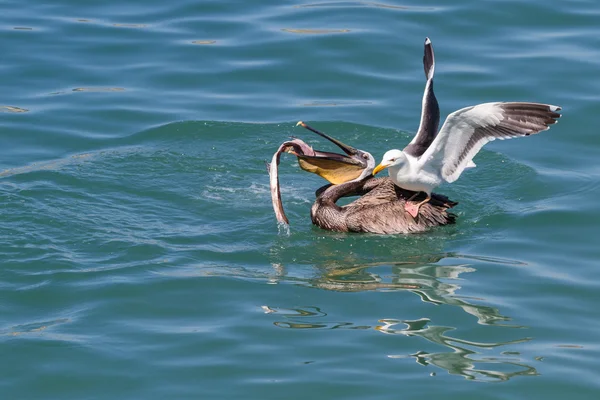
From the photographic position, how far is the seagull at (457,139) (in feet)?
31.4

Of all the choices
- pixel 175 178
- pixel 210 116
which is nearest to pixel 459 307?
pixel 175 178

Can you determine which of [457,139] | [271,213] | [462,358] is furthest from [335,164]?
[462,358]

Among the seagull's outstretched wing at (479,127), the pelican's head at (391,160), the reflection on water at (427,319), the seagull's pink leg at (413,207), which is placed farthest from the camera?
the seagull's pink leg at (413,207)

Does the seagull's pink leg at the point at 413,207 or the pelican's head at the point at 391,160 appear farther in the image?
the seagull's pink leg at the point at 413,207

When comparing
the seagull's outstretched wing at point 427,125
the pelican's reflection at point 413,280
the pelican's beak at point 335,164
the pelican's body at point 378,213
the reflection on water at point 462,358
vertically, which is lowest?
the reflection on water at point 462,358

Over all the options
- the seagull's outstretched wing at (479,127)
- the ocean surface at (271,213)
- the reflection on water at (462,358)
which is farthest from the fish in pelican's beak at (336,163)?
the reflection on water at (462,358)

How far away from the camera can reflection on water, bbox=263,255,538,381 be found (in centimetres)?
748

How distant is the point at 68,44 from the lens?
50.1 feet

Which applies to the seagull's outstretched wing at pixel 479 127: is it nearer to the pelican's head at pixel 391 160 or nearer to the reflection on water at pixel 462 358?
the pelican's head at pixel 391 160

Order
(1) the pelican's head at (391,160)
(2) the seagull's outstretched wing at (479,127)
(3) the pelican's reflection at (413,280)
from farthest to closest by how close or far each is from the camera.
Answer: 1. (1) the pelican's head at (391,160)
2. (2) the seagull's outstretched wing at (479,127)
3. (3) the pelican's reflection at (413,280)

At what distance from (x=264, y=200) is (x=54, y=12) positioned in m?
7.16

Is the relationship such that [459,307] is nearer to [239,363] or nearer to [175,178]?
[239,363]

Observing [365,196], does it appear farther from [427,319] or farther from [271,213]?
[427,319]

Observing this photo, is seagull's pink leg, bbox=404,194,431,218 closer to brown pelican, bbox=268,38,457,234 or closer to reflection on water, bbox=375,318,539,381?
brown pelican, bbox=268,38,457,234
